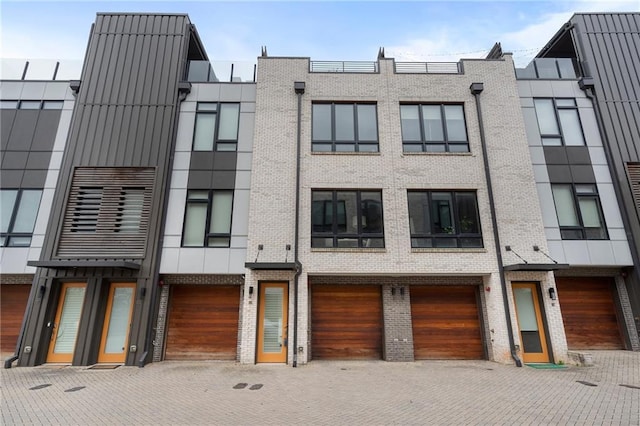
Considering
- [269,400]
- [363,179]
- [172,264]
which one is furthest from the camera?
[363,179]

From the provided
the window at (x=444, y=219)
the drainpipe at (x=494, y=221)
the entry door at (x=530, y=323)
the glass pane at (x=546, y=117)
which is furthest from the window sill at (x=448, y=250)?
the glass pane at (x=546, y=117)

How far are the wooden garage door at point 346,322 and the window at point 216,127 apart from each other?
617 cm

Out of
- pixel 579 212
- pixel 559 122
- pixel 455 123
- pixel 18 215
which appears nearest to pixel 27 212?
pixel 18 215

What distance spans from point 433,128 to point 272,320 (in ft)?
29.1

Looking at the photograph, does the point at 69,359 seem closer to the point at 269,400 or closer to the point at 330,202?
the point at 269,400

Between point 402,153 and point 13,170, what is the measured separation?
548 inches

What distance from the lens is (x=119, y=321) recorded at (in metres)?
9.77

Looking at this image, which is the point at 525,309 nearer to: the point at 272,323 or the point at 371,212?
the point at 371,212

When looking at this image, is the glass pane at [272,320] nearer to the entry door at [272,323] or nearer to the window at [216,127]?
the entry door at [272,323]

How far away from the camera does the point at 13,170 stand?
11.0 m

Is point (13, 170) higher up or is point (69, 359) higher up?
point (13, 170)

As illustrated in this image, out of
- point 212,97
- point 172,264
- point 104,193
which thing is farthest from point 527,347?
point 104,193

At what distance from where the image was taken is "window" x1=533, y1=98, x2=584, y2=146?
11.5m

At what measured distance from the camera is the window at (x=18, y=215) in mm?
10383
